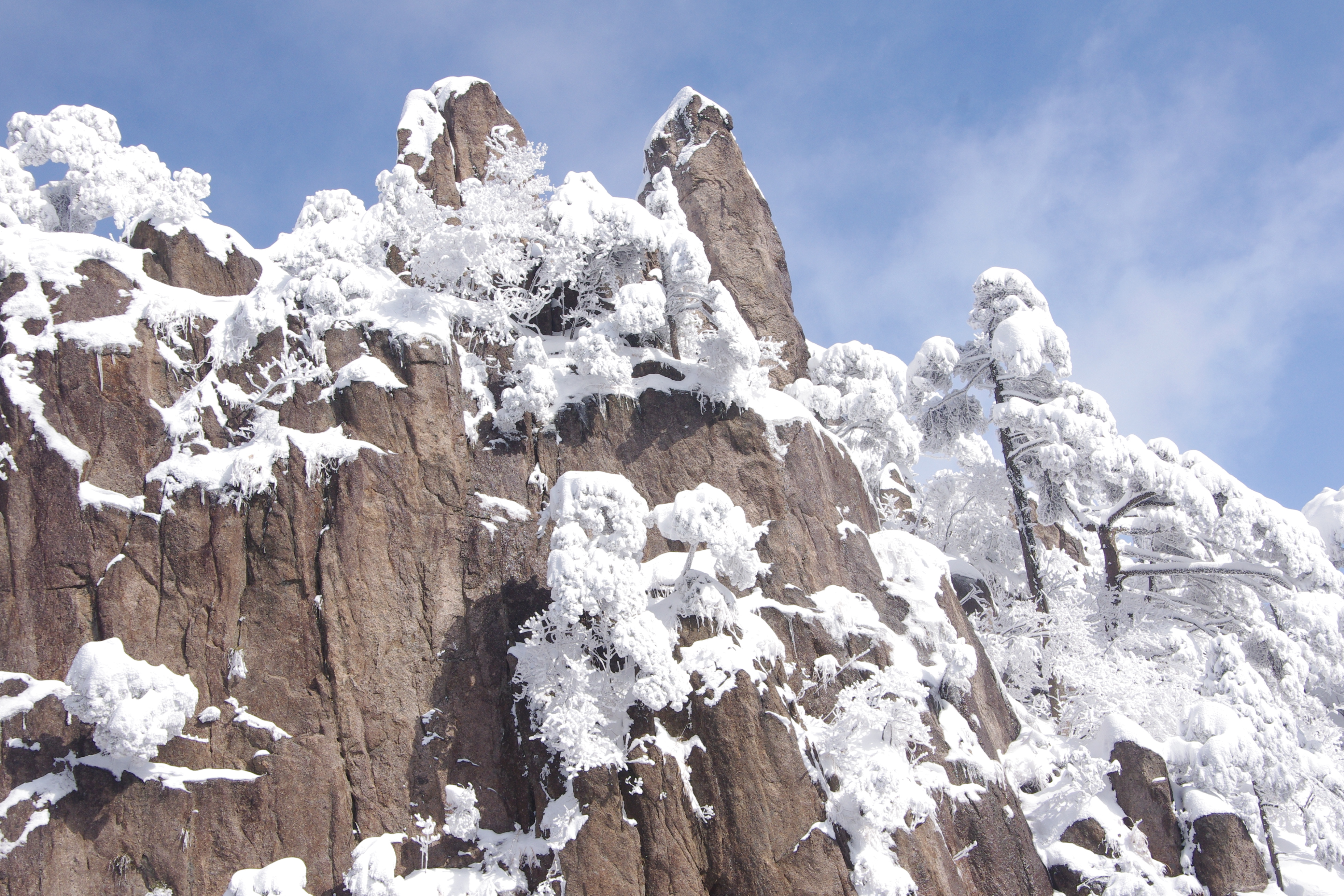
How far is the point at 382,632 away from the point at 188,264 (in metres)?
11.8

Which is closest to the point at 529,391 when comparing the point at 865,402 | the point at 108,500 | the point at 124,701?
the point at 108,500

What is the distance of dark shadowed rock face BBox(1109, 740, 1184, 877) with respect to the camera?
763 inches

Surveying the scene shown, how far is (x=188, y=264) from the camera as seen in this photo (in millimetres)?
21688

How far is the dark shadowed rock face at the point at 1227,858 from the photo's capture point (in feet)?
61.6

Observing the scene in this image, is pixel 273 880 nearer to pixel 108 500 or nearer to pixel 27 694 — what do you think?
pixel 27 694

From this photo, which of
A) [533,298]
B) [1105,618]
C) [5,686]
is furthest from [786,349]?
[5,686]

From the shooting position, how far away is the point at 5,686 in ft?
52.3

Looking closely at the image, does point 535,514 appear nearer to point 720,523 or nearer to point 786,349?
point 720,523

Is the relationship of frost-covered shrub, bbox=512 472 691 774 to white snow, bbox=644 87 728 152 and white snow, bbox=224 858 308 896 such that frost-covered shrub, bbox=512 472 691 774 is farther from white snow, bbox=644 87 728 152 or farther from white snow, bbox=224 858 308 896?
white snow, bbox=644 87 728 152

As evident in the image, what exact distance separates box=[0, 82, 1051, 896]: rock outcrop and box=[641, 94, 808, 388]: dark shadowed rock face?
13.2 m

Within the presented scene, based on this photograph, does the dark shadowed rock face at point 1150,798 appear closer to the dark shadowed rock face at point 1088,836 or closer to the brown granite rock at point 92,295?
the dark shadowed rock face at point 1088,836

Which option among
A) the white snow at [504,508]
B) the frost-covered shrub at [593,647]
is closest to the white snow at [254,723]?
the frost-covered shrub at [593,647]

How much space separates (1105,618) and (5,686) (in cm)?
2899

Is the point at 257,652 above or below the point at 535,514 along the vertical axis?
below
